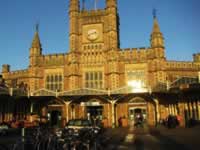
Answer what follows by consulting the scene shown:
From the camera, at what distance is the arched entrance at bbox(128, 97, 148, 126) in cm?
3067

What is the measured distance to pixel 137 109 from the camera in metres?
31.1

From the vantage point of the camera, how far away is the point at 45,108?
33.1 meters

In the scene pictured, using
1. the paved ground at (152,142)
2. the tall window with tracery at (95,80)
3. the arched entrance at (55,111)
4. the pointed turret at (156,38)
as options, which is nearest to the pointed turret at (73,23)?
the tall window with tracery at (95,80)

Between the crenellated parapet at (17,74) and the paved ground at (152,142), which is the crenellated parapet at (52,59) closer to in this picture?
the crenellated parapet at (17,74)

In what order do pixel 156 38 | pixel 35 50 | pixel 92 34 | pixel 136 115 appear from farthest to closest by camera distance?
1. pixel 35 50
2. pixel 92 34
3. pixel 156 38
4. pixel 136 115

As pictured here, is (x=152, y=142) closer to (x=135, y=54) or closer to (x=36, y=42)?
(x=135, y=54)

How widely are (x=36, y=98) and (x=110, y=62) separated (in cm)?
1053

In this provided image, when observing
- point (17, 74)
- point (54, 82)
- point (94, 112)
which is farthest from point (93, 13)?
point (17, 74)

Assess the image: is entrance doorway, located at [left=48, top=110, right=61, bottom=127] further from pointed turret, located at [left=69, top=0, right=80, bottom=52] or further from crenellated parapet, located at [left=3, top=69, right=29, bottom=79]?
pointed turret, located at [left=69, top=0, right=80, bottom=52]

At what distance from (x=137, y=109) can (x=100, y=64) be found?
7470 mm

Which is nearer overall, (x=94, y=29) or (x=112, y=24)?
(x=112, y=24)

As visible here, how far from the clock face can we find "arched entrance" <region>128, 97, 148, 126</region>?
32.4 feet

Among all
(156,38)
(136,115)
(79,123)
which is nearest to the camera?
(79,123)

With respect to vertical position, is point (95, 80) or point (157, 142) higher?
point (95, 80)
